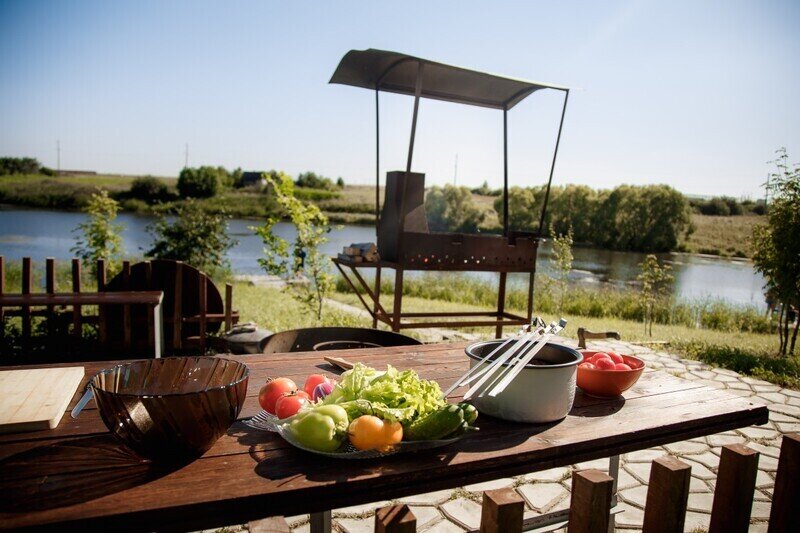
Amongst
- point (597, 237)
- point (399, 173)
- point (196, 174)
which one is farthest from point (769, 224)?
point (196, 174)

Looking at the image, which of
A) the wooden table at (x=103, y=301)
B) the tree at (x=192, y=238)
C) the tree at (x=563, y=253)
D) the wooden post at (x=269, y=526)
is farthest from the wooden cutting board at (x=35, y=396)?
the tree at (x=563, y=253)

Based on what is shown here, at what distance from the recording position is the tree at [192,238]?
25.8ft

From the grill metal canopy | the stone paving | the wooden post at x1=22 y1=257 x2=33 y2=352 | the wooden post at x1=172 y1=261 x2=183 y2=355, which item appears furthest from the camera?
the wooden post at x1=172 y1=261 x2=183 y2=355

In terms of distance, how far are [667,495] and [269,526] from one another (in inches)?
35.6

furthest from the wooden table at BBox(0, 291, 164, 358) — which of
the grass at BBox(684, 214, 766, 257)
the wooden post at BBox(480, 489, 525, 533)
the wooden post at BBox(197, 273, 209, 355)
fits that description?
the grass at BBox(684, 214, 766, 257)

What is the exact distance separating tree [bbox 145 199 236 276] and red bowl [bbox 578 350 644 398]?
7.40 meters

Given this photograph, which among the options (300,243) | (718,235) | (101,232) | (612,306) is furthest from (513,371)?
(718,235)

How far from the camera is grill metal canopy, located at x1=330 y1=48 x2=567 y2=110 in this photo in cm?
430

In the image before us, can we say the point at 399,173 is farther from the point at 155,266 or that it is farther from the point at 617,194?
the point at 617,194

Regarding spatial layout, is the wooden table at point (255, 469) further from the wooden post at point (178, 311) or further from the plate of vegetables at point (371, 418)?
the wooden post at point (178, 311)

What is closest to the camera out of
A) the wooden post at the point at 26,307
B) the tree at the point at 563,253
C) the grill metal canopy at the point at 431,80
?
the grill metal canopy at the point at 431,80

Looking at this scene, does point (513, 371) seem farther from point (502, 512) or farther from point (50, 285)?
point (50, 285)

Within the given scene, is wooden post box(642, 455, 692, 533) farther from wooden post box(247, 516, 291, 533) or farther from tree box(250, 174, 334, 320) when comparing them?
tree box(250, 174, 334, 320)

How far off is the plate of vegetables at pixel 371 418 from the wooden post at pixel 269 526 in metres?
0.14
